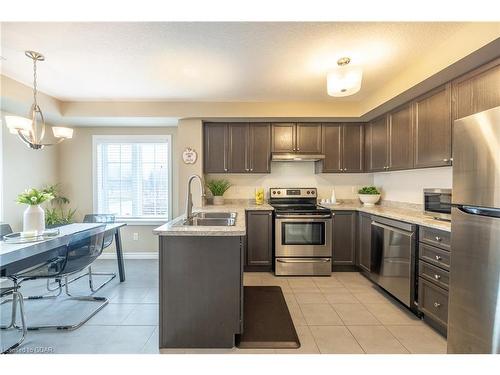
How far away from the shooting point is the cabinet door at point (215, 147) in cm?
373

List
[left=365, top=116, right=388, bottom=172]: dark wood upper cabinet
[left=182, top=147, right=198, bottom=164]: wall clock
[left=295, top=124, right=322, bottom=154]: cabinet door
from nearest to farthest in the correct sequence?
[left=365, top=116, right=388, bottom=172]: dark wood upper cabinet
[left=182, top=147, right=198, bottom=164]: wall clock
[left=295, top=124, right=322, bottom=154]: cabinet door

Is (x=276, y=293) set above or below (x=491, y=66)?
below

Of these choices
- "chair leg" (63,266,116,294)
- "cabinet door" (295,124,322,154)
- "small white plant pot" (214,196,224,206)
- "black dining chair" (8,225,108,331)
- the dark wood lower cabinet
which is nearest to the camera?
"black dining chair" (8,225,108,331)

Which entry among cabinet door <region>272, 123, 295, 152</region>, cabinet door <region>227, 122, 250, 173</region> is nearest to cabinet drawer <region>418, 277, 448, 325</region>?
cabinet door <region>272, 123, 295, 152</region>

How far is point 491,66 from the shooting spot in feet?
5.81

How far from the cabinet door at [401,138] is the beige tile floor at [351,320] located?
1.56 meters

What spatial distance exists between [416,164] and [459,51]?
1.16m

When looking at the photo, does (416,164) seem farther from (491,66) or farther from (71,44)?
(71,44)

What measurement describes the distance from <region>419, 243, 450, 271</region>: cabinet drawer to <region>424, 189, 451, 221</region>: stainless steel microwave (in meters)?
0.46

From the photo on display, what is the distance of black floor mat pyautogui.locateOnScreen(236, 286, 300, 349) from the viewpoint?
1.86 m

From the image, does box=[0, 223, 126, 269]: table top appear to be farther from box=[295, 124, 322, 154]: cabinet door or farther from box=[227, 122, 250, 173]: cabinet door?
box=[295, 124, 322, 154]: cabinet door
